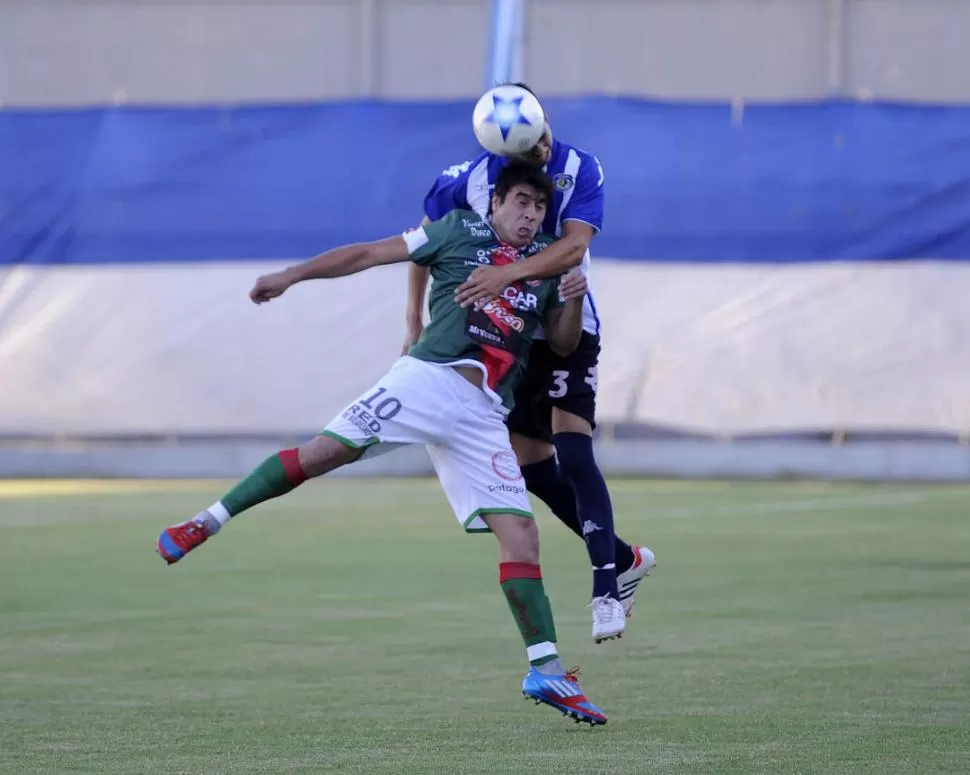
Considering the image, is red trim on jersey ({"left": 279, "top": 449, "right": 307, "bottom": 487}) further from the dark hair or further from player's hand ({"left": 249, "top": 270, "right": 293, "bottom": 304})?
the dark hair

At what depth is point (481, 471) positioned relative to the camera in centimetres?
608

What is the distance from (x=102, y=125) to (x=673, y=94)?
10.1 meters

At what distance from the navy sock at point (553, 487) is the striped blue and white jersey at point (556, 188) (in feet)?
3.00

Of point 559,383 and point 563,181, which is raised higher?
point 563,181

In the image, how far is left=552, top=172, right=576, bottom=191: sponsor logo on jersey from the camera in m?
6.81

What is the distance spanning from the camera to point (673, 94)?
82.3 feet

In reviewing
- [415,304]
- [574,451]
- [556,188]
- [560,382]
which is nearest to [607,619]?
[574,451]

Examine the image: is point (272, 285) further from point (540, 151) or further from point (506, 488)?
point (540, 151)

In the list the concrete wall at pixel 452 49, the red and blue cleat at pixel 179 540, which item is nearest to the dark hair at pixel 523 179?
the red and blue cleat at pixel 179 540

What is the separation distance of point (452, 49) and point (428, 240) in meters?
19.9

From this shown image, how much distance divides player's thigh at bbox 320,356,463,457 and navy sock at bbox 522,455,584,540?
142 cm

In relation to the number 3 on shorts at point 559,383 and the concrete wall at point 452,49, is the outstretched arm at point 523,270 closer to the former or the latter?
the number 3 on shorts at point 559,383

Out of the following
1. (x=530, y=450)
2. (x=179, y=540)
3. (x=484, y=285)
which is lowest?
(x=530, y=450)

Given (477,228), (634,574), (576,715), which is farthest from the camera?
(634,574)
